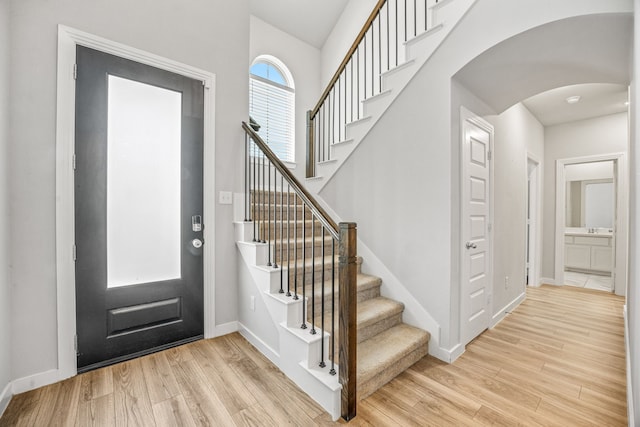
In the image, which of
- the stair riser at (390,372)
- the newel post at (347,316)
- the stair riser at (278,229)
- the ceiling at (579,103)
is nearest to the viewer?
the newel post at (347,316)

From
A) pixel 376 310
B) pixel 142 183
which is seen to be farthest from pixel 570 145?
pixel 142 183

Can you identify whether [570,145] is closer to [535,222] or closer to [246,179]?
[535,222]

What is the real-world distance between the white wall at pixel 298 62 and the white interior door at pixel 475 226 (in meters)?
2.76

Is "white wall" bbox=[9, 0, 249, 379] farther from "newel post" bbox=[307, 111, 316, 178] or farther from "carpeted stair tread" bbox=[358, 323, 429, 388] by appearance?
"newel post" bbox=[307, 111, 316, 178]

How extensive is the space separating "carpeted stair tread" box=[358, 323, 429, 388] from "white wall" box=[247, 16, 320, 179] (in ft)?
9.97

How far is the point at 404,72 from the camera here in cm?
252

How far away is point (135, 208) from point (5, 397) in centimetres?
129

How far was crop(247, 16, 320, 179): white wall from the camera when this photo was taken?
4215 millimetres

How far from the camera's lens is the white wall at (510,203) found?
122 inches

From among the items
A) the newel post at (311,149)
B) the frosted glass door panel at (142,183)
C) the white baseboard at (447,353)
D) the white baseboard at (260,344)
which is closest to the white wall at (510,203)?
the white baseboard at (447,353)

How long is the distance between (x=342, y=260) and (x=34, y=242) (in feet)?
A: 6.40

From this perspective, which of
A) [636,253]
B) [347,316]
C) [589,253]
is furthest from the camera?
[589,253]

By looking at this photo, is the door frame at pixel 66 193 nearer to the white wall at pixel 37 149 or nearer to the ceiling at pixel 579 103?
the white wall at pixel 37 149

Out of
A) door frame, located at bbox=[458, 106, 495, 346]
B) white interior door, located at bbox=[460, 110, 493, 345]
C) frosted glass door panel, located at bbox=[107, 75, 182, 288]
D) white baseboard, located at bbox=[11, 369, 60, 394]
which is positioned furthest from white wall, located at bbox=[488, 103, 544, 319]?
white baseboard, located at bbox=[11, 369, 60, 394]
